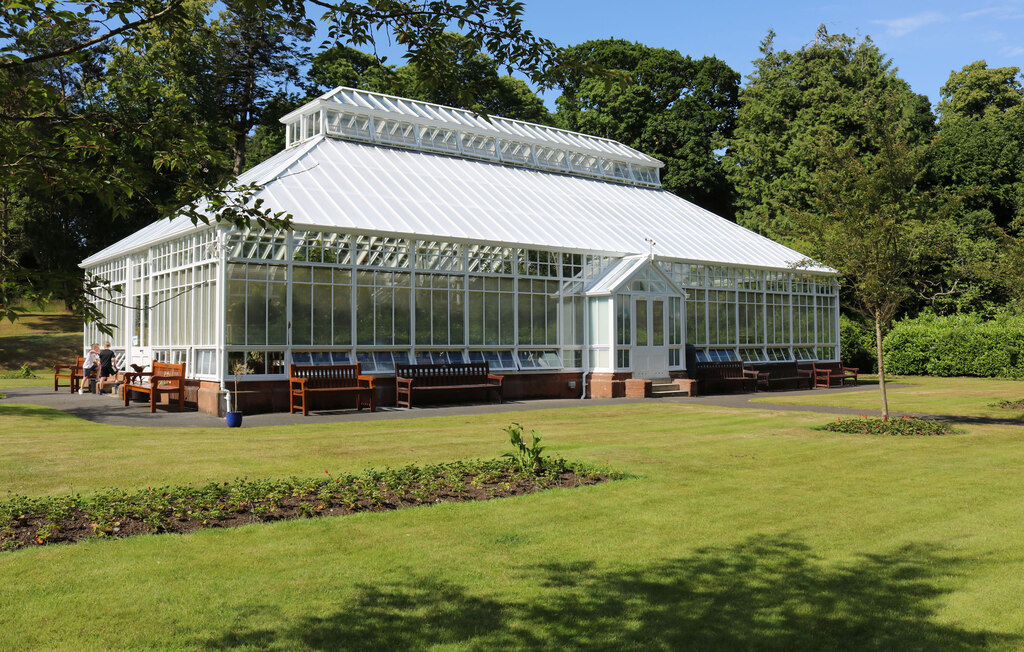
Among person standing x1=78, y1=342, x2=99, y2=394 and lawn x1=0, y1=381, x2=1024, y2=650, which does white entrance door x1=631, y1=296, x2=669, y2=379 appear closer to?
lawn x1=0, y1=381, x2=1024, y2=650

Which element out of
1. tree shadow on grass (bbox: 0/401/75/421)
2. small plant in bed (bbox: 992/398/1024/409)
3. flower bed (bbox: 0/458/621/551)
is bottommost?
flower bed (bbox: 0/458/621/551)

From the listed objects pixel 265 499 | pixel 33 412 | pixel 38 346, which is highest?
pixel 38 346

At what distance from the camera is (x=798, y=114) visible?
4734 cm

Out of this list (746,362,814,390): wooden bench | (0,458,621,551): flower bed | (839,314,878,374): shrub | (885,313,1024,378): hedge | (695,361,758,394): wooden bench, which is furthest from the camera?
(839,314,878,374): shrub

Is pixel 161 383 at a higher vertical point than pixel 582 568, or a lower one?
higher

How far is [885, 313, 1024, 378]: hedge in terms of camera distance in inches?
1284

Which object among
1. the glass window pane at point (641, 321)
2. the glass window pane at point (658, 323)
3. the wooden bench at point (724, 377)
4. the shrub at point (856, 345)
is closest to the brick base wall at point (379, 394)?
the glass window pane at point (641, 321)

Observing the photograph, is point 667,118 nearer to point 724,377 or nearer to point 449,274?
point 724,377

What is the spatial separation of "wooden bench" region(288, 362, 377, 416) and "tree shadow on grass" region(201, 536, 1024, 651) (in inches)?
525

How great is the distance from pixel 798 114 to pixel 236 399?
1586 inches

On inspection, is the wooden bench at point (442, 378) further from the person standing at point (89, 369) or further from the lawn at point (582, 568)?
the person standing at point (89, 369)

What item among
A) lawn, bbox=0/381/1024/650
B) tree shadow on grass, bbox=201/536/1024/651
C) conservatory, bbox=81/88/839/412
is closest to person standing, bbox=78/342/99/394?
conservatory, bbox=81/88/839/412

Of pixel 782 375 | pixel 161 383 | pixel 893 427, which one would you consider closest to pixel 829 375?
pixel 782 375

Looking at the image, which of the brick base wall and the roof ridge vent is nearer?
the brick base wall
